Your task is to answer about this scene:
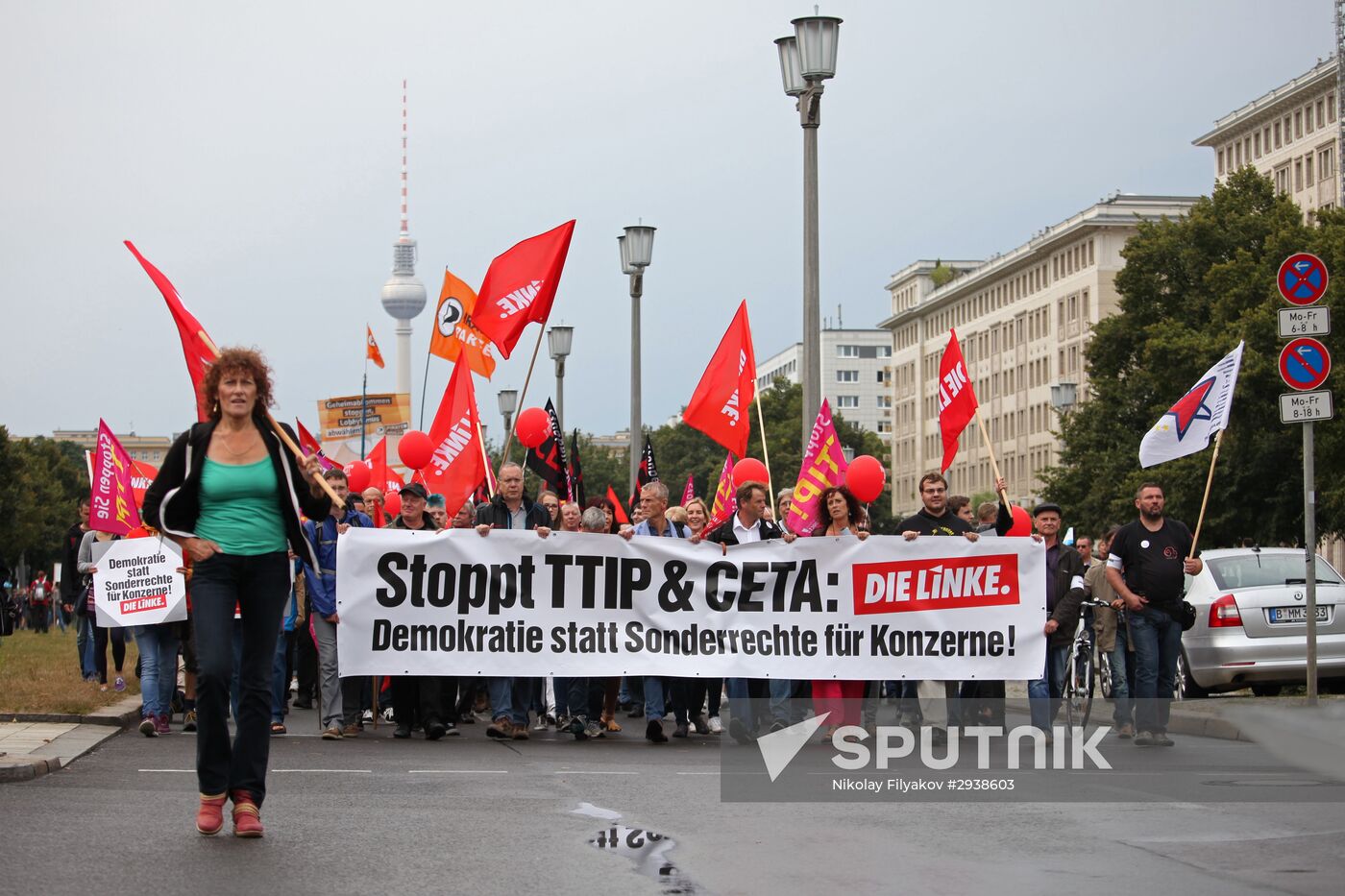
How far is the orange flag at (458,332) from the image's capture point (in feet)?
69.1

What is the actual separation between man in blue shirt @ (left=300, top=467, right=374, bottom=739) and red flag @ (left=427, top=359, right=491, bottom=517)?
401 cm

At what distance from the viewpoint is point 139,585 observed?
49.9 ft

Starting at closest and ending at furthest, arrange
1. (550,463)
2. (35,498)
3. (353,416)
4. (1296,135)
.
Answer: (550,463), (35,498), (1296,135), (353,416)

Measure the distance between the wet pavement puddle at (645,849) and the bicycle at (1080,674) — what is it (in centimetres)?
701

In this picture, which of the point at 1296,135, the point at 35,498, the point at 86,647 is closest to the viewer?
the point at 86,647

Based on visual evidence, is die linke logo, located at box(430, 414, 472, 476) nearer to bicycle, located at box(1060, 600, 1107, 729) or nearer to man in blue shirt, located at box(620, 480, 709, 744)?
man in blue shirt, located at box(620, 480, 709, 744)

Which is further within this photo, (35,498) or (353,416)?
(353,416)

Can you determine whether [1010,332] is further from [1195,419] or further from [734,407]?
[1195,419]

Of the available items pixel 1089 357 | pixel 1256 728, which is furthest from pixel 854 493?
pixel 1089 357

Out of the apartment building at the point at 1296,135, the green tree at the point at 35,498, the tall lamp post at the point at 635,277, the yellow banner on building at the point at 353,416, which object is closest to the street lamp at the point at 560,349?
the tall lamp post at the point at 635,277

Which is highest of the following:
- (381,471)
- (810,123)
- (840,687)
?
(810,123)

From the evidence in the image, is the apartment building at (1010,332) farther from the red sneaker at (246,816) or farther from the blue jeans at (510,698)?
the red sneaker at (246,816)

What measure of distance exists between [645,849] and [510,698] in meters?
6.46

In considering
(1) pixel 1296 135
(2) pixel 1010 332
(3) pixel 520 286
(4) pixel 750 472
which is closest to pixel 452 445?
(3) pixel 520 286
